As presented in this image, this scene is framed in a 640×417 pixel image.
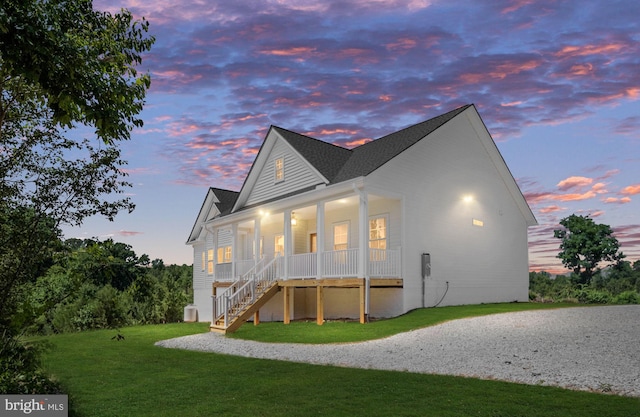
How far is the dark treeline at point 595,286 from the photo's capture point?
26.8 m

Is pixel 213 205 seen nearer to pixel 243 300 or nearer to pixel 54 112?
pixel 243 300

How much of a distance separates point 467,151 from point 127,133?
55.6ft

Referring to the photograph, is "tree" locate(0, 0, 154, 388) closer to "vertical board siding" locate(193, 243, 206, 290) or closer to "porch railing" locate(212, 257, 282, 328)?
"porch railing" locate(212, 257, 282, 328)

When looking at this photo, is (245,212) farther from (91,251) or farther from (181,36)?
(91,251)

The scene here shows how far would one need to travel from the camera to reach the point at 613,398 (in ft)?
23.7

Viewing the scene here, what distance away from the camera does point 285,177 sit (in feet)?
74.1

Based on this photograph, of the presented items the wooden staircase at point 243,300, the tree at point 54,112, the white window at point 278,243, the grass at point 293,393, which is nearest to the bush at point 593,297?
the white window at point 278,243

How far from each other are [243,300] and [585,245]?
75.8ft

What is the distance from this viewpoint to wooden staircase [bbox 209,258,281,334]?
1798 cm

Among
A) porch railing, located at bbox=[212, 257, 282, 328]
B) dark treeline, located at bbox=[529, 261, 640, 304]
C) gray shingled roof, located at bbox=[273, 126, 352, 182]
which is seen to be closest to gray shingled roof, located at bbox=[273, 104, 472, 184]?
gray shingled roof, located at bbox=[273, 126, 352, 182]

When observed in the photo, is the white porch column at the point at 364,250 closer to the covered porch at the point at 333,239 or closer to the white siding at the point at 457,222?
the covered porch at the point at 333,239

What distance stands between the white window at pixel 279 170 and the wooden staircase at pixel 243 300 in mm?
4067

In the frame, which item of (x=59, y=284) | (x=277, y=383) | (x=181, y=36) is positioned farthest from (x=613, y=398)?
(x=59, y=284)

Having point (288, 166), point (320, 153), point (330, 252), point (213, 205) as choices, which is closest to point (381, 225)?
point (330, 252)
